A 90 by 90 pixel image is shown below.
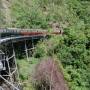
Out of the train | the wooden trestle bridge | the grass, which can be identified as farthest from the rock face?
the train

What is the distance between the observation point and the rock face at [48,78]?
840 inches

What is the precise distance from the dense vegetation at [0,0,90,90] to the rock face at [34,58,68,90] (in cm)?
130

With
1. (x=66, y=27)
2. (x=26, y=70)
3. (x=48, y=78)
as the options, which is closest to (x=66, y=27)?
(x=66, y=27)

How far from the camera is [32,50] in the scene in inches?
1030

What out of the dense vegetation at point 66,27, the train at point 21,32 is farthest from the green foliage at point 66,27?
the train at point 21,32

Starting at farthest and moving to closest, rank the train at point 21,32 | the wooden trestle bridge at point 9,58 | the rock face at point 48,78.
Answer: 1. the train at point 21,32
2. the rock face at point 48,78
3. the wooden trestle bridge at point 9,58

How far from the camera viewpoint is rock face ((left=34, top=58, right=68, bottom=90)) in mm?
21344

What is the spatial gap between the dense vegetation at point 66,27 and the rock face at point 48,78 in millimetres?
1300

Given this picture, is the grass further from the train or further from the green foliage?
the train

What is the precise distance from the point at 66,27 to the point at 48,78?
8.43 metres

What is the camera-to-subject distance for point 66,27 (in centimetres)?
2902

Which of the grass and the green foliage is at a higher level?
the green foliage

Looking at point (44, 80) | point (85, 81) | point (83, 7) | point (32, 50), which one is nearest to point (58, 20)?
point (83, 7)

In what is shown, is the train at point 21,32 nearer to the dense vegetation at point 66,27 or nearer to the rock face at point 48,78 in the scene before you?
the dense vegetation at point 66,27
